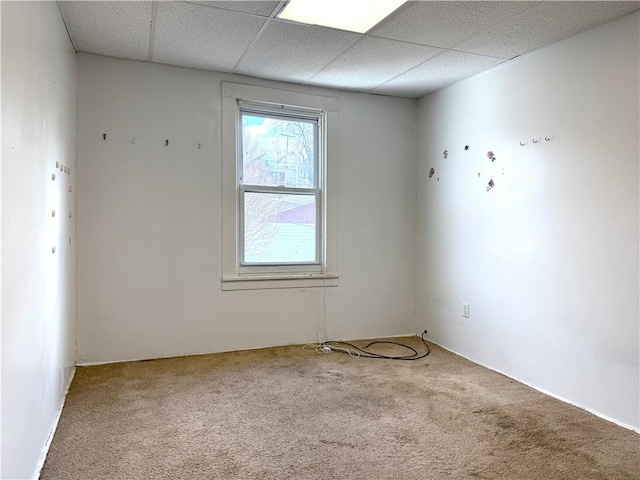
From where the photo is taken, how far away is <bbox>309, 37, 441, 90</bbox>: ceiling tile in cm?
290

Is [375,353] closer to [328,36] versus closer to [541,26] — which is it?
[328,36]

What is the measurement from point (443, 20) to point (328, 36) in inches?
27.0

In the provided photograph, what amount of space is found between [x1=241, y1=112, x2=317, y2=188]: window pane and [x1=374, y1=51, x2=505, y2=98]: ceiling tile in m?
0.77

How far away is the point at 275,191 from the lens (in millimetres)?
3727

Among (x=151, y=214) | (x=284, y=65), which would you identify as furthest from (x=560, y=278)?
(x=151, y=214)

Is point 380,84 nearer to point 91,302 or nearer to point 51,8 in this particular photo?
point 51,8

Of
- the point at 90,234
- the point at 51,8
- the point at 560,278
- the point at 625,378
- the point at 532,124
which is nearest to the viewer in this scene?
the point at 51,8

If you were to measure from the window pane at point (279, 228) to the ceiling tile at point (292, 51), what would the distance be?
3.17 feet

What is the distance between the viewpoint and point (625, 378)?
237 cm

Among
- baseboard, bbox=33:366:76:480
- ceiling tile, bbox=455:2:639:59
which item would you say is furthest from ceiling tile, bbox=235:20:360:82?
baseboard, bbox=33:366:76:480

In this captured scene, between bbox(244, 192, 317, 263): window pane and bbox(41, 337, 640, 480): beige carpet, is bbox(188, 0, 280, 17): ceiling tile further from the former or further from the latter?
bbox(41, 337, 640, 480): beige carpet

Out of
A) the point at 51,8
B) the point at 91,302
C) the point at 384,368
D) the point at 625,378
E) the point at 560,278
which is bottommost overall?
the point at 384,368

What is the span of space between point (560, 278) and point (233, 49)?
2.56 meters

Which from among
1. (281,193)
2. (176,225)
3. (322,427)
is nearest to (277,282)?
(281,193)
